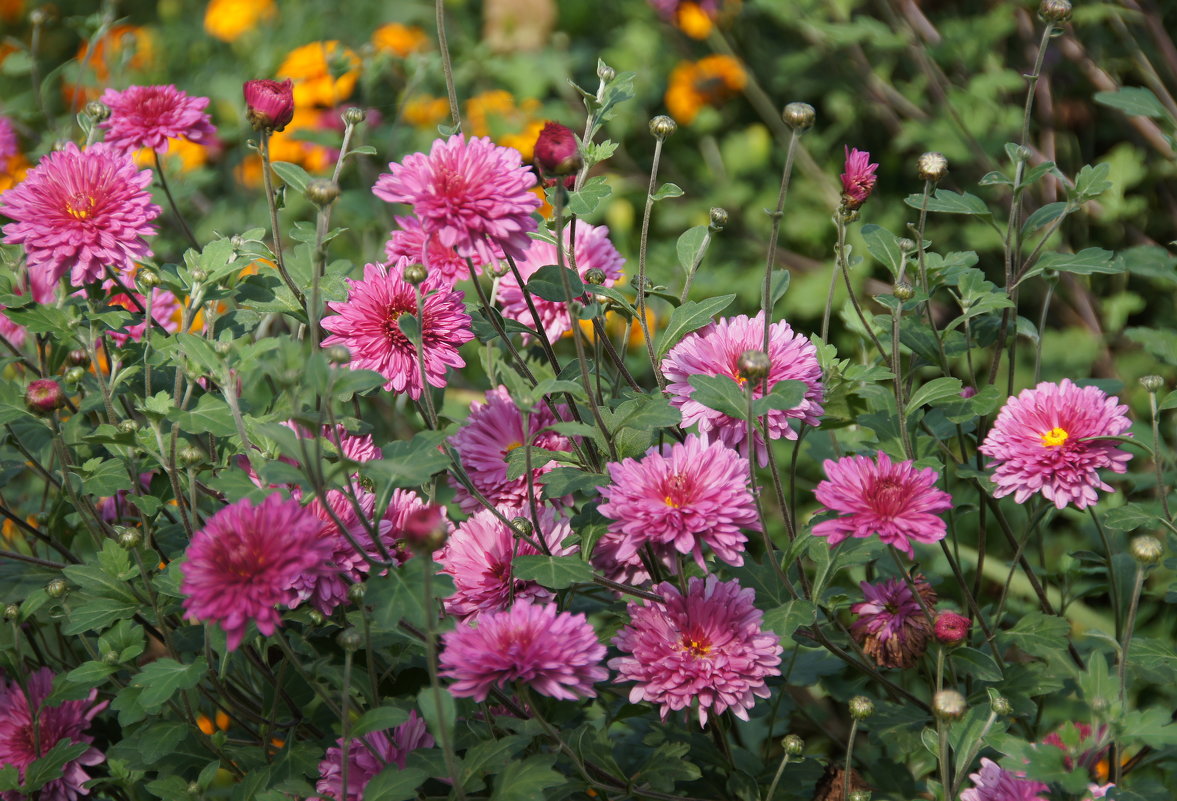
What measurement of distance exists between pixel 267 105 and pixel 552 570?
65cm

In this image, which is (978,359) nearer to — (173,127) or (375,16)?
(173,127)

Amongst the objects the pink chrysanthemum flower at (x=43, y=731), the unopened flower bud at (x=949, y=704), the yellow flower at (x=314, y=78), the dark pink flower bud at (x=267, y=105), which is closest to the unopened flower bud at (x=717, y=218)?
the dark pink flower bud at (x=267, y=105)

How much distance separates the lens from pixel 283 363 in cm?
112

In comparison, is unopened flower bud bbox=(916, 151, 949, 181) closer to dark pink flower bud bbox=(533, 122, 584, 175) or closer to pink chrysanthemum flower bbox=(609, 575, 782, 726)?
dark pink flower bud bbox=(533, 122, 584, 175)

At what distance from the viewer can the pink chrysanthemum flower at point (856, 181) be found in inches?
53.5

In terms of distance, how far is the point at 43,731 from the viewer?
1.53 metres

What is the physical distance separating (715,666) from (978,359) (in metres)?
2.12

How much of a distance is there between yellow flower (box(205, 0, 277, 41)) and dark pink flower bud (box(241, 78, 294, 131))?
3.35 m

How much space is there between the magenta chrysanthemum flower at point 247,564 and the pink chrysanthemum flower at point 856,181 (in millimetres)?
779

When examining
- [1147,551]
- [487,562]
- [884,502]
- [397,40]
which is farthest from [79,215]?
[397,40]

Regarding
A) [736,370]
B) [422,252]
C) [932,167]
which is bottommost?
[736,370]

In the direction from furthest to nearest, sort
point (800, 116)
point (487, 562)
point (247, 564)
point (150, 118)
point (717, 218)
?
1. point (150, 118)
2. point (717, 218)
3. point (487, 562)
4. point (800, 116)
5. point (247, 564)

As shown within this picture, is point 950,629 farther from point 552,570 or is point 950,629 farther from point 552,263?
point 552,263

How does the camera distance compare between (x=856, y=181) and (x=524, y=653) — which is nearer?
(x=524, y=653)
